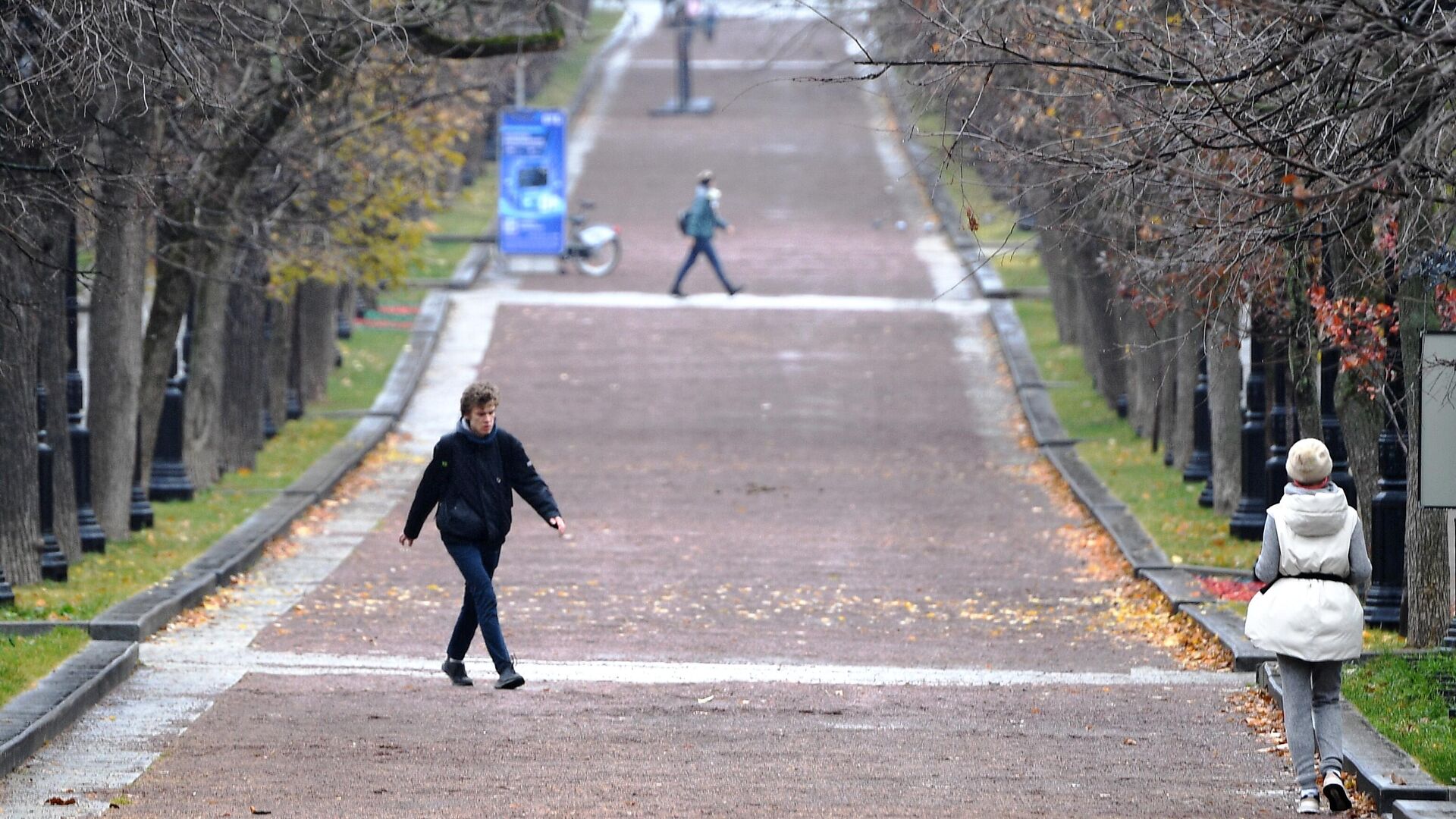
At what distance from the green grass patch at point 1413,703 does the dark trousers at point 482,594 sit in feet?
14.0

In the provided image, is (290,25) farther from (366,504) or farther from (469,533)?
(366,504)

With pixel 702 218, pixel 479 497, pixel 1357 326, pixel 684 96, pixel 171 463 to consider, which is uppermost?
pixel 684 96

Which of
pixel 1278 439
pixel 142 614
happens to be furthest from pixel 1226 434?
pixel 142 614

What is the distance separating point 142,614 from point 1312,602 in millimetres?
7562

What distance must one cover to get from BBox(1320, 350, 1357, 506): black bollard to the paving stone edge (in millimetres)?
1145

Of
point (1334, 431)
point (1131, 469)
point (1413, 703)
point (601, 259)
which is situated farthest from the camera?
point (601, 259)

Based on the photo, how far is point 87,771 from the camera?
9328mm

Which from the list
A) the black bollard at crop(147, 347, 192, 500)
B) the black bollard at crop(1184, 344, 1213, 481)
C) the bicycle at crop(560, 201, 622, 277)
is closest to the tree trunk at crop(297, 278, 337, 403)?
the black bollard at crop(147, 347, 192, 500)

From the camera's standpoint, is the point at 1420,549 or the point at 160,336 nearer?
the point at 1420,549

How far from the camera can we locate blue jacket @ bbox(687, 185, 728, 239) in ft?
110

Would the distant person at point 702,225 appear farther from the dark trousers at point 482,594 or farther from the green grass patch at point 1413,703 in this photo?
the green grass patch at point 1413,703

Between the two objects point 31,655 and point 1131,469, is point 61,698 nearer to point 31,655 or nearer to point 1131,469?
point 31,655

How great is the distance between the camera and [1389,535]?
12.6 m

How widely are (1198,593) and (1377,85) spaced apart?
750 centimetres
